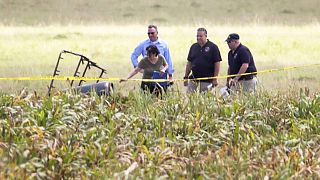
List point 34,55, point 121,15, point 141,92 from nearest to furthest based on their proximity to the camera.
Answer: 1. point 141,92
2. point 34,55
3. point 121,15

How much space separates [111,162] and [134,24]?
31612mm

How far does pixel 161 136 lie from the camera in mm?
10141

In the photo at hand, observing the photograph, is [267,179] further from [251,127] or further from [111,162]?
[251,127]

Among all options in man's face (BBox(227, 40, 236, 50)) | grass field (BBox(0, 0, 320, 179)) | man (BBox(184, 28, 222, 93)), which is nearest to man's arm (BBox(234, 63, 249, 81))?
man's face (BBox(227, 40, 236, 50))

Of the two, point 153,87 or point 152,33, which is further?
point 152,33

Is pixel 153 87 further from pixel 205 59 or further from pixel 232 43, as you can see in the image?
pixel 232 43

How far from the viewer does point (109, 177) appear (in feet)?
27.0

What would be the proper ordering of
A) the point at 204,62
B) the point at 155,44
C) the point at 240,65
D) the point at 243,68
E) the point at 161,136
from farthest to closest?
1. the point at 155,44
2. the point at 204,62
3. the point at 240,65
4. the point at 243,68
5. the point at 161,136

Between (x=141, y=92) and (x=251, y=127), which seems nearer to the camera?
(x=251, y=127)

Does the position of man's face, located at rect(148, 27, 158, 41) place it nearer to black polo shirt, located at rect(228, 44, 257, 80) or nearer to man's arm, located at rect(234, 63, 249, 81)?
black polo shirt, located at rect(228, 44, 257, 80)

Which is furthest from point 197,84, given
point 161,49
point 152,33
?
point 152,33

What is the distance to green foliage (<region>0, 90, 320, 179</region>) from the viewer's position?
28.3 ft

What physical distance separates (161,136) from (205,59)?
4.16 metres

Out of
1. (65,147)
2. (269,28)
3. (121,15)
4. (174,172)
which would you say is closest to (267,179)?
(174,172)
